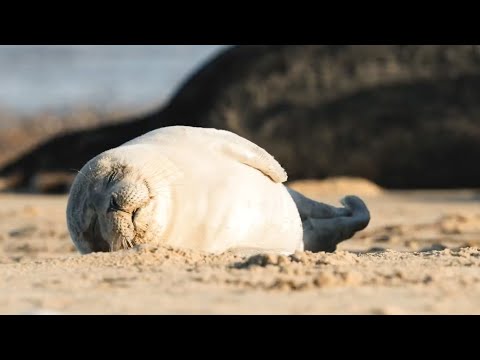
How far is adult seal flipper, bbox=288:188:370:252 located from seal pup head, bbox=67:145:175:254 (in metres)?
1.19

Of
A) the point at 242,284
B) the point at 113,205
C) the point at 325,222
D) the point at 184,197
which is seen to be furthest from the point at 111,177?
the point at 325,222

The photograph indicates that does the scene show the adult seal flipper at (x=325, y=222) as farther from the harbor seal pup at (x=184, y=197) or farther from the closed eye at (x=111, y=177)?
the closed eye at (x=111, y=177)

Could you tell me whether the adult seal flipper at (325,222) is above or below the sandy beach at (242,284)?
above

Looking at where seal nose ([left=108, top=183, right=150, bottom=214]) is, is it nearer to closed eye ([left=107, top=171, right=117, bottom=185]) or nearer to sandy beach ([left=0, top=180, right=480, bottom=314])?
closed eye ([left=107, top=171, right=117, bottom=185])

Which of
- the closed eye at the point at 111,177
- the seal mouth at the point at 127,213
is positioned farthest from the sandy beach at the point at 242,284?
the closed eye at the point at 111,177

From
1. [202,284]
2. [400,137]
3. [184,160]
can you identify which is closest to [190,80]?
[400,137]

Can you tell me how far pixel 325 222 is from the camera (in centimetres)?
546

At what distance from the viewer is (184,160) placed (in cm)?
457

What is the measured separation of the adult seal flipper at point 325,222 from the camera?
5359 mm

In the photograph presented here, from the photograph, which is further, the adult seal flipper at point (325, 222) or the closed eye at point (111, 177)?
the adult seal flipper at point (325, 222)

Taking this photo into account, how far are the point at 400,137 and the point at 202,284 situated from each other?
9959 mm

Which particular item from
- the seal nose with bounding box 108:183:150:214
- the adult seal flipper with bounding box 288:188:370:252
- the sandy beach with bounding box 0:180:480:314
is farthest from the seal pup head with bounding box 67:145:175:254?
the adult seal flipper with bounding box 288:188:370:252

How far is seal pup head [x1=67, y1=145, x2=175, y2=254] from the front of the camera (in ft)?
13.9
